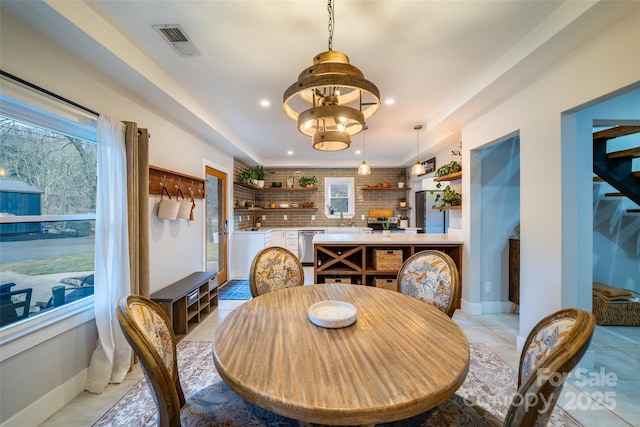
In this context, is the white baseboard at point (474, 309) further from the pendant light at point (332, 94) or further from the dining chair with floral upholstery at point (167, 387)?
the dining chair with floral upholstery at point (167, 387)

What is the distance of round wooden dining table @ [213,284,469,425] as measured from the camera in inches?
29.6

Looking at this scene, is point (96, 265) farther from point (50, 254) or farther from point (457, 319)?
point (457, 319)

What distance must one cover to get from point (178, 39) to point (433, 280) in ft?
8.46

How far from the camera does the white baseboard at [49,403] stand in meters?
1.49

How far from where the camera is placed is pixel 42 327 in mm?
1607

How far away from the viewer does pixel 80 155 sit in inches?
77.2

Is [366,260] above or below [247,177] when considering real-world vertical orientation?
below

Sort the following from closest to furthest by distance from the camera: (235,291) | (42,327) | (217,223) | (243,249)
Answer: (42,327), (235,291), (217,223), (243,249)

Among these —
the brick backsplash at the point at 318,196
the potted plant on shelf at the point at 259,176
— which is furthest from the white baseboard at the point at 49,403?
the brick backsplash at the point at 318,196

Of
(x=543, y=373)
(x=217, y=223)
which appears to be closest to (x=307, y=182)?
(x=217, y=223)

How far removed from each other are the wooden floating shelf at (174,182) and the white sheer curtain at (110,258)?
22.0 inches

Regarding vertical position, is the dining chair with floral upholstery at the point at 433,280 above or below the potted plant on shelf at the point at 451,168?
below

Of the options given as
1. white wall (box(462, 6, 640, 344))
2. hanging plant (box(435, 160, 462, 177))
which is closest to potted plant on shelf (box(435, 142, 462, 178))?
hanging plant (box(435, 160, 462, 177))

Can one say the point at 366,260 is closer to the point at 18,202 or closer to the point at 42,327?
the point at 42,327
